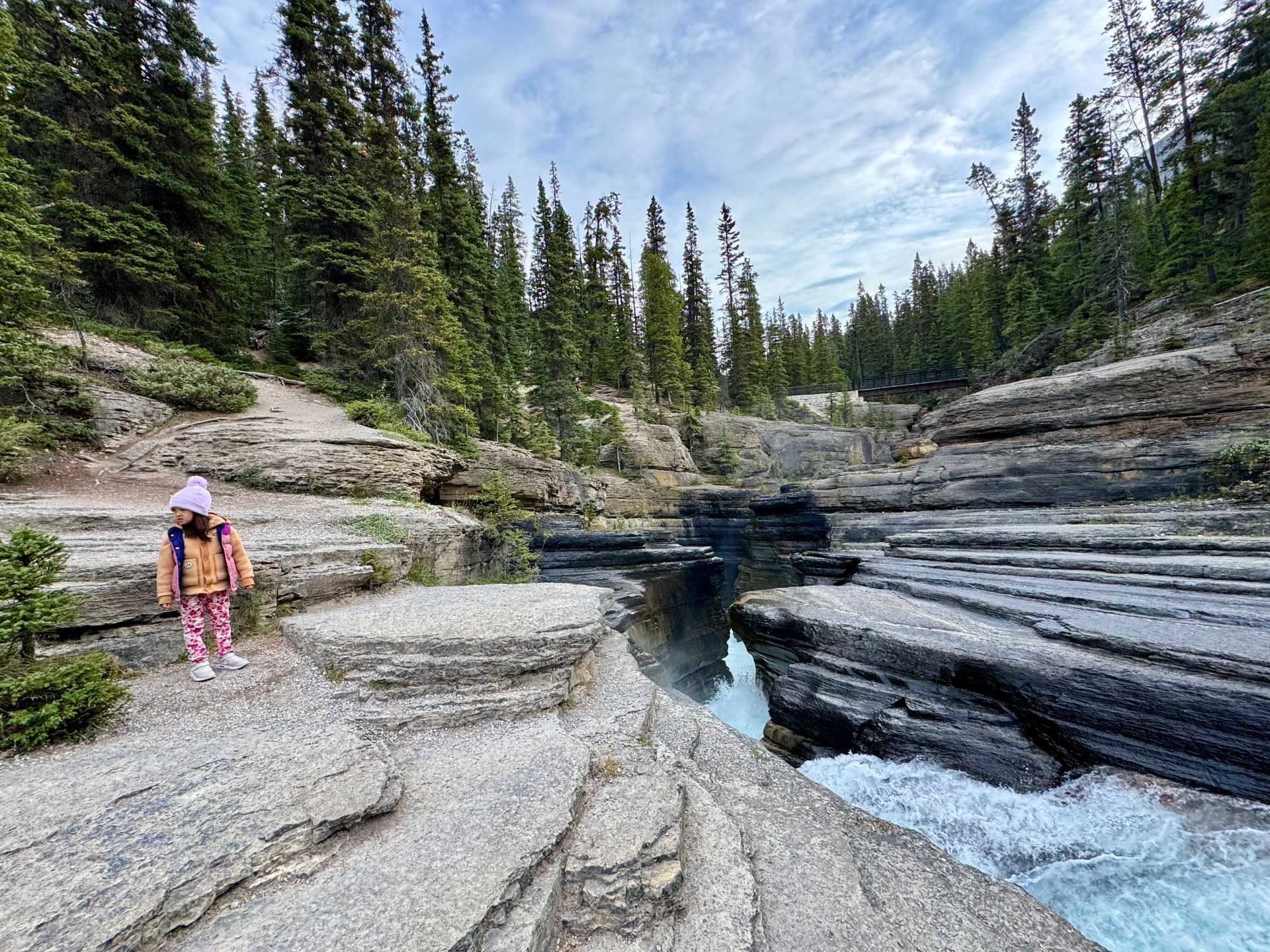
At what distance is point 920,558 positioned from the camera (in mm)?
10727

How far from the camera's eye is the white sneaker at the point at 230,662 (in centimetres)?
486

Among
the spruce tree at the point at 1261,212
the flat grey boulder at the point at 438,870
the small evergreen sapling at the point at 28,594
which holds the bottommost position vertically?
the flat grey boulder at the point at 438,870

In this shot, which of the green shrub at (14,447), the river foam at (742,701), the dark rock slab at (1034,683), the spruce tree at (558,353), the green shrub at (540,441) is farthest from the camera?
the spruce tree at (558,353)

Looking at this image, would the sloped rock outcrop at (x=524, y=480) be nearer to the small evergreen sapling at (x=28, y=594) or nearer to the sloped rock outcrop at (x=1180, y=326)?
the small evergreen sapling at (x=28, y=594)

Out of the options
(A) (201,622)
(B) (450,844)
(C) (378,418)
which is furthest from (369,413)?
(B) (450,844)

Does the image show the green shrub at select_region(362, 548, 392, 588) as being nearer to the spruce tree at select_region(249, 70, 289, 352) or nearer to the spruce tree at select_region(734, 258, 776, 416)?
the spruce tree at select_region(249, 70, 289, 352)

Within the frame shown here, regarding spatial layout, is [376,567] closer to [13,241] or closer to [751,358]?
[13,241]

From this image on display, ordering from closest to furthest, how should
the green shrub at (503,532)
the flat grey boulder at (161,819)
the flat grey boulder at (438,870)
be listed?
the flat grey boulder at (161,819), the flat grey boulder at (438,870), the green shrub at (503,532)

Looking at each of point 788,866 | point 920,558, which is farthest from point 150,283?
point 920,558

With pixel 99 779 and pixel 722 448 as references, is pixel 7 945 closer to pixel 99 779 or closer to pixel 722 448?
pixel 99 779

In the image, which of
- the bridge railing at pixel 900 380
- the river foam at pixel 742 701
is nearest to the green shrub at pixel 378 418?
the river foam at pixel 742 701

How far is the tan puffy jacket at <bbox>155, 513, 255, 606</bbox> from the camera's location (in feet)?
14.9

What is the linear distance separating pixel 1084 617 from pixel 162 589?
11.3 m

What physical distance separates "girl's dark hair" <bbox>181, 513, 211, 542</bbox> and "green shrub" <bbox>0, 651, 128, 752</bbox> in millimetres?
1318
